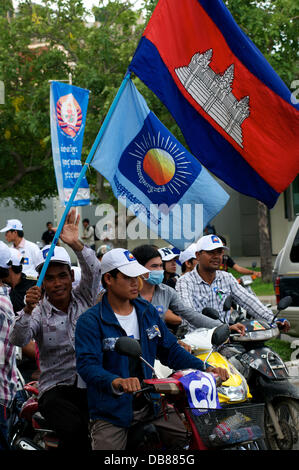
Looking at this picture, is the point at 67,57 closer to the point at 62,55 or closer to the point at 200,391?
the point at 62,55

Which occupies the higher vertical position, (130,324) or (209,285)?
(130,324)

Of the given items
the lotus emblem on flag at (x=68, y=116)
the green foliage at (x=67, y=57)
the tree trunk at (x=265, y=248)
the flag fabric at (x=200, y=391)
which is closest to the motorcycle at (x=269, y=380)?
the flag fabric at (x=200, y=391)

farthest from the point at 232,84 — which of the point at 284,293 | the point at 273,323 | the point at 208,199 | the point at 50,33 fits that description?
the point at 50,33

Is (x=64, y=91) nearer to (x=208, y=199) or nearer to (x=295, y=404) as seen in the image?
(x=208, y=199)

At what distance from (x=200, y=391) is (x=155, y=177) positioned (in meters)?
3.43

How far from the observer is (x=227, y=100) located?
21.5 ft

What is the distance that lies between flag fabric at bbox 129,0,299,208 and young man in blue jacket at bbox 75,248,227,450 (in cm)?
253

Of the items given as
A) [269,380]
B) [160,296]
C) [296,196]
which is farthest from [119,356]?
[296,196]

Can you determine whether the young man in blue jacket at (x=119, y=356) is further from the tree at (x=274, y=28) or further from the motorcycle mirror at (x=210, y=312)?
the tree at (x=274, y=28)

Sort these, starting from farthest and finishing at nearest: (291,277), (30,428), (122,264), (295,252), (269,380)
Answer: (295,252) → (291,277) → (269,380) → (30,428) → (122,264)

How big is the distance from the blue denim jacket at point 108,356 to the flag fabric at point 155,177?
2.24 metres

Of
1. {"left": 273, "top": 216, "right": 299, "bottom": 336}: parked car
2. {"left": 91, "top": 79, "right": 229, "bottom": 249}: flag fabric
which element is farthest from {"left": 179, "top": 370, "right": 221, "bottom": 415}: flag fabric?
{"left": 273, "top": 216, "right": 299, "bottom": 336}: parked car

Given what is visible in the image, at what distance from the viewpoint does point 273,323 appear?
6.51 metres

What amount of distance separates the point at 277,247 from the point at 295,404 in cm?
2429
